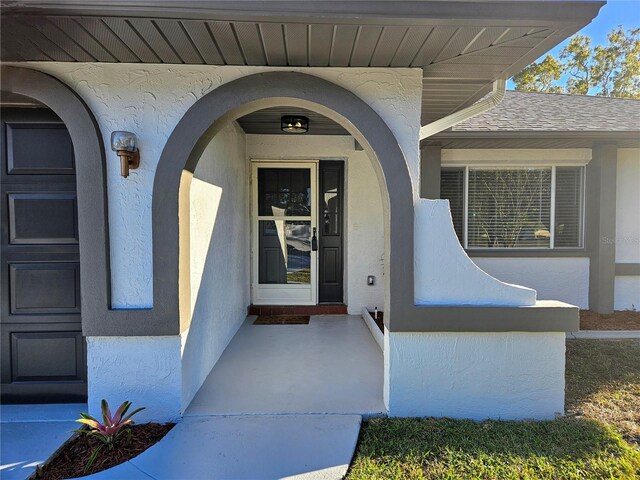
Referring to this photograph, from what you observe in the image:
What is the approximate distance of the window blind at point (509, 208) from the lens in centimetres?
637

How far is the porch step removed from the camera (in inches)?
232

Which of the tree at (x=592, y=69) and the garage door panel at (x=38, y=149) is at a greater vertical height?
the tree at (x=592, y=69)

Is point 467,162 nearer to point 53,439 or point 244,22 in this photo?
point 244,22

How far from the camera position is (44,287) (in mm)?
3156

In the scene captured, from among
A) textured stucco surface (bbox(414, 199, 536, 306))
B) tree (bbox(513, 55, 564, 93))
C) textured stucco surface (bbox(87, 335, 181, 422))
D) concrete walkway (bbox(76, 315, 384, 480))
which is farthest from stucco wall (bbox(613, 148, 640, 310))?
tree (bbox(513, 55, 564, 93))

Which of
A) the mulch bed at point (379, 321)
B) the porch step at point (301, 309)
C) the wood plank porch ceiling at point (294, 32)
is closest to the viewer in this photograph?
the wood plank porch ceiling at point (294, 32)

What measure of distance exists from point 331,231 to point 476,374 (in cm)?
357

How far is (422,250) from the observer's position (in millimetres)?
2930

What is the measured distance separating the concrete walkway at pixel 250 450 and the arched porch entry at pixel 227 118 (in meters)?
0.83

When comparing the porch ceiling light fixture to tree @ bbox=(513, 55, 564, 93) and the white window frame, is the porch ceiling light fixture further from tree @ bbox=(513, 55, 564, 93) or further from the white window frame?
tree @ bbox=(513, 55, 564, 93)

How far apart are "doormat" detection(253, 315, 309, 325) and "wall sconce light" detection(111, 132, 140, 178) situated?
130 inches

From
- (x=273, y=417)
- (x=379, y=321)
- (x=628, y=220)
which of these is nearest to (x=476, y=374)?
(x=273, y=417)

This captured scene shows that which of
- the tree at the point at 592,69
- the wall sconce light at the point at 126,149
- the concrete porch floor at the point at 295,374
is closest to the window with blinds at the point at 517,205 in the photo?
the concrete porch floor at the point at 295,374

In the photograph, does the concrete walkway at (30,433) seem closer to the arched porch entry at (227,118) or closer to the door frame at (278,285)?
the arched porch entry at (227,118)
